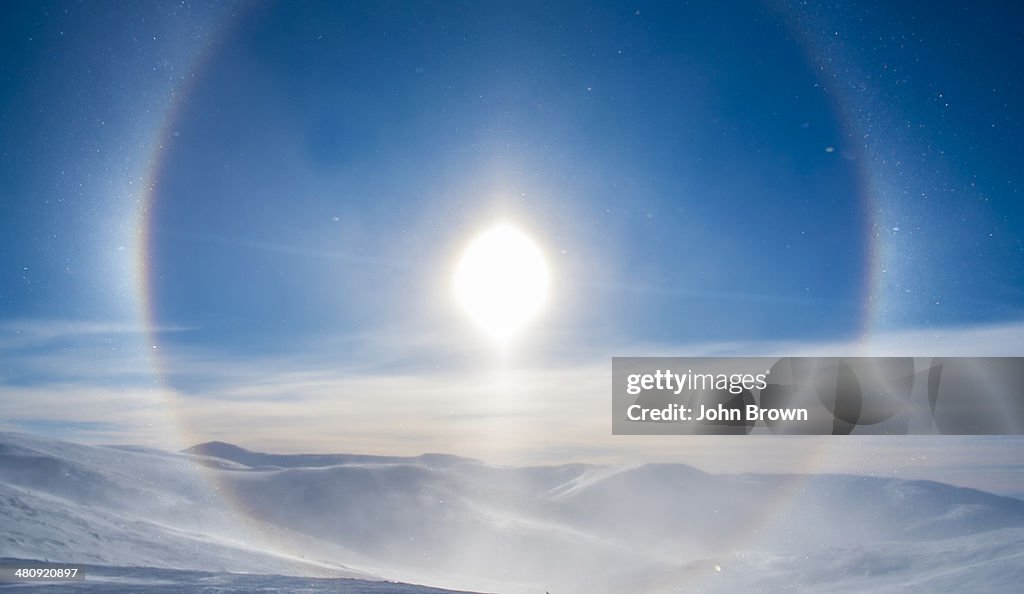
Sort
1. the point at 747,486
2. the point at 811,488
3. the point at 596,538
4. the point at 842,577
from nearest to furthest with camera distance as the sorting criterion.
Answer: the point at 842,577
the point at 596,538
the point at 747,486
the point at 811,488

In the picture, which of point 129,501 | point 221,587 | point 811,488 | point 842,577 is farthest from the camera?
point 811,488

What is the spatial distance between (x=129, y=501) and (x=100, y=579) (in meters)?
34.7

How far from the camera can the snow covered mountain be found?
23759 millimetres

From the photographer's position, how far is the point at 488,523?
235ft

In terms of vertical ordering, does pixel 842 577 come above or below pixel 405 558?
above

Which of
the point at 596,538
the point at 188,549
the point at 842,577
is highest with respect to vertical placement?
the point at 188,549

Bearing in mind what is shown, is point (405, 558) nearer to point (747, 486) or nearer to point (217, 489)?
point (217, 489)

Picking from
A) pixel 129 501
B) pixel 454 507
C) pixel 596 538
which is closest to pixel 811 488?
pixel 596 538

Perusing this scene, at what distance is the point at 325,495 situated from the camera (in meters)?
69.7

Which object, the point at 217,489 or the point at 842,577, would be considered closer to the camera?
the point at 842,577

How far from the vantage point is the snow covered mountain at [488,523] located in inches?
935

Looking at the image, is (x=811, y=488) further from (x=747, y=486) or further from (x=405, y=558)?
(x=405, y=558)

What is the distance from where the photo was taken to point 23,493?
2533cm

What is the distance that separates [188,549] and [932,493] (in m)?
114
